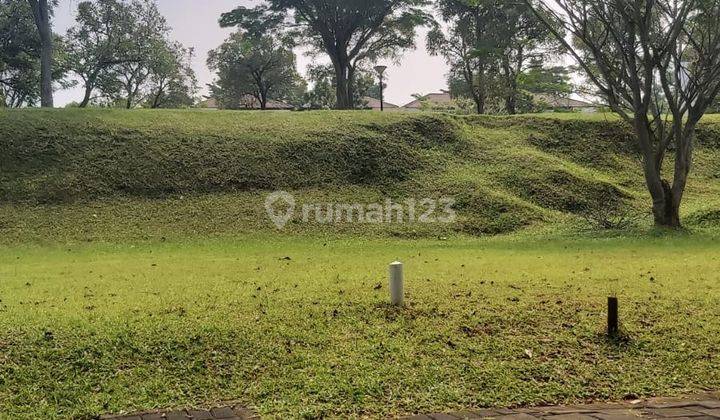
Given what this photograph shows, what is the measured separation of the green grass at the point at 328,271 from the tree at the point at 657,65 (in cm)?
145

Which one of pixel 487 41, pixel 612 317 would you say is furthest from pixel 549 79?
pixel 612 317

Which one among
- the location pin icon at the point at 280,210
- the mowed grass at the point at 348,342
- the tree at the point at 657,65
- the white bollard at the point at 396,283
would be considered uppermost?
the tree at the point at 657,65

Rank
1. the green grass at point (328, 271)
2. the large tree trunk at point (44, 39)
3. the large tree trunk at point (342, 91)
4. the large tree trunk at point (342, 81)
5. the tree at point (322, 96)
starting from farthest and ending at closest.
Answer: the tree at point (322, 96), the large tree trunk at point (342, 81), the large tree trunk at point (342, 91), the large tree trunk at point (44, 39), the green grass at point (328, 271)

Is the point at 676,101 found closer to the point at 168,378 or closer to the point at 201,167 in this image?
the point at 201,167

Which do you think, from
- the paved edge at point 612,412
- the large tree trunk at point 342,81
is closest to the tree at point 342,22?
the large tree trunk at point 342,81

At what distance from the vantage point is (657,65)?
1258 centimetres

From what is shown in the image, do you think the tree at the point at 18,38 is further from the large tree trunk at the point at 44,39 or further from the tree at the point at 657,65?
the tree at the point at 657,65

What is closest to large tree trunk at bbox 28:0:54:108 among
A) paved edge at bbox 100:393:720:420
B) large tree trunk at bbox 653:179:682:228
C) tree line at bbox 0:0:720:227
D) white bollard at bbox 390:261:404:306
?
tree line at bbox 0:0:720:227

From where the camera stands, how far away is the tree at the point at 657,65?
12.4 metres

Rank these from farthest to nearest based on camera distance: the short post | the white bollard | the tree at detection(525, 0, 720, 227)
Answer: the tree at detection(525, 0, 720, 227) < the white bollard < the short post

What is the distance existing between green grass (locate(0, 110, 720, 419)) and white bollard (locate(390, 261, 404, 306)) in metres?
0.12

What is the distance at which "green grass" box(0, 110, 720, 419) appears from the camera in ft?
12.9

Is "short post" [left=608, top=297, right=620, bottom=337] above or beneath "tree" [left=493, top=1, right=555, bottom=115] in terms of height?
beneath

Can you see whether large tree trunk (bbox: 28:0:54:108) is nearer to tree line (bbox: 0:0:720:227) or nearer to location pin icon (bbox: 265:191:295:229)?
tree line (bbox: 0:0:720:227)
